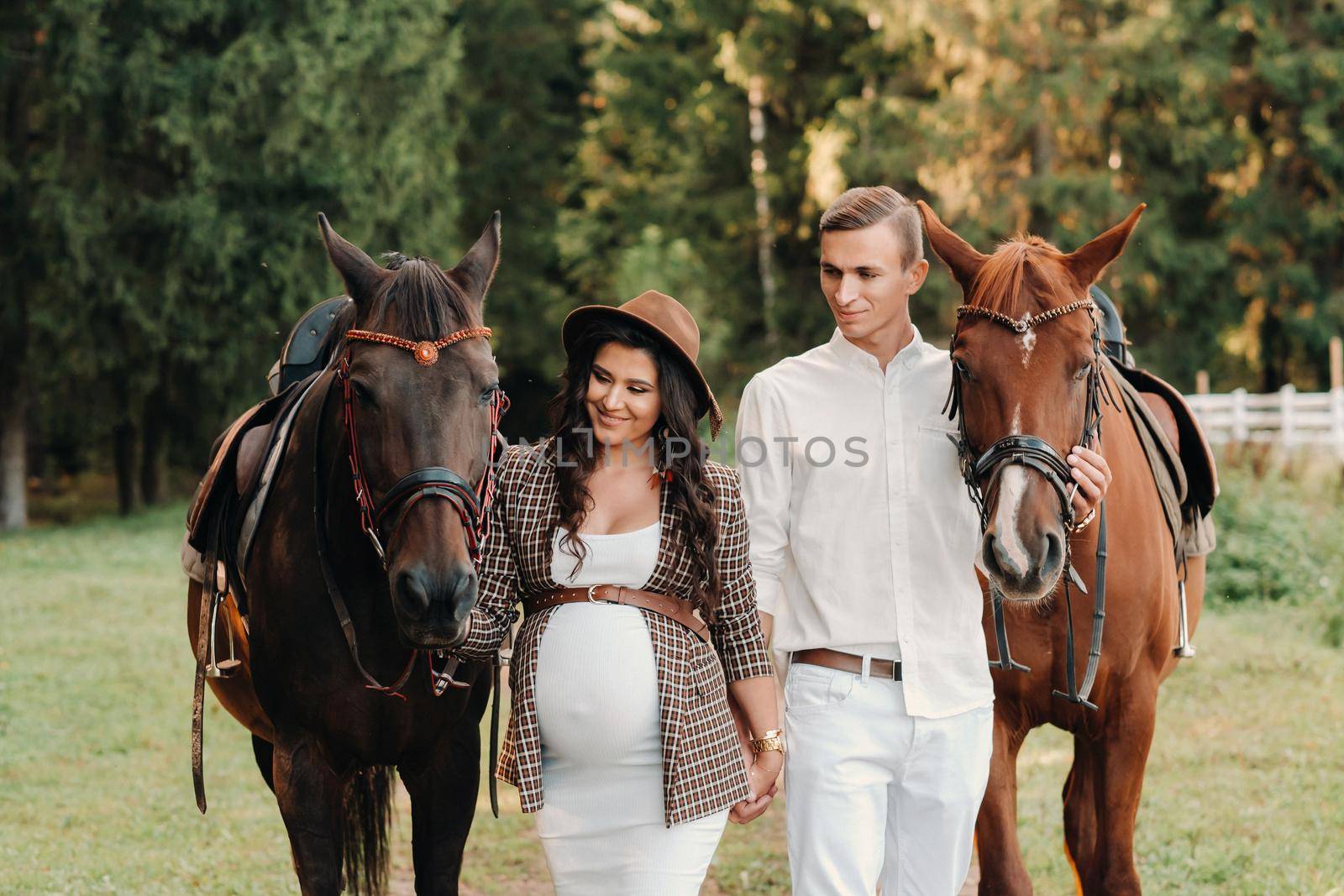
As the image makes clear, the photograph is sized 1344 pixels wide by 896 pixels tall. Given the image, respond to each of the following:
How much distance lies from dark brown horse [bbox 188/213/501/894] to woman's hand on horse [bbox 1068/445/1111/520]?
1469mm

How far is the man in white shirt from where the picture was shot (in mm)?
3104

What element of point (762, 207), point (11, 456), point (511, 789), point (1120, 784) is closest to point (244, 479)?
point (1120, 784)

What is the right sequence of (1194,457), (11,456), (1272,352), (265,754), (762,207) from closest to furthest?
(1194,457) < (265,754) < (11,456) < (1272,352) < (762,207)

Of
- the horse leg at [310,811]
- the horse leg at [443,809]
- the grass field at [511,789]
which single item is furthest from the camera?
the grass field at [511,789]

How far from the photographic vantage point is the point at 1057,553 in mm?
3027

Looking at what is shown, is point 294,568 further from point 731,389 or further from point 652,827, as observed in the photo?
point 731,389

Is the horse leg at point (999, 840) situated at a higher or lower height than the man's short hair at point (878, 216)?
lower

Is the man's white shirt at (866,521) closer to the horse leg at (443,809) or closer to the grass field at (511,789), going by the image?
the horse leg at (443,809)

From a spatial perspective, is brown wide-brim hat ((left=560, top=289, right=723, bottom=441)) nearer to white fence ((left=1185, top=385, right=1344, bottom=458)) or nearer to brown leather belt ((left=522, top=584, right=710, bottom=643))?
brown leather belt ((left=522, top=584, right=710, bottom=643))

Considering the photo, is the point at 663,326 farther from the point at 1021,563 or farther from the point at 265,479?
the point at 265,479

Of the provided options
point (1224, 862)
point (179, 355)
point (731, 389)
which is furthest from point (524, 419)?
point (1224, 862)

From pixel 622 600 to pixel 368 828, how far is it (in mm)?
2270

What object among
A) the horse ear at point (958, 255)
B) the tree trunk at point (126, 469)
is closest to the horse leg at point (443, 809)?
the horse ear at point (958, 255)

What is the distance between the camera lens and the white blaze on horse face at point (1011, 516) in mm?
2957
